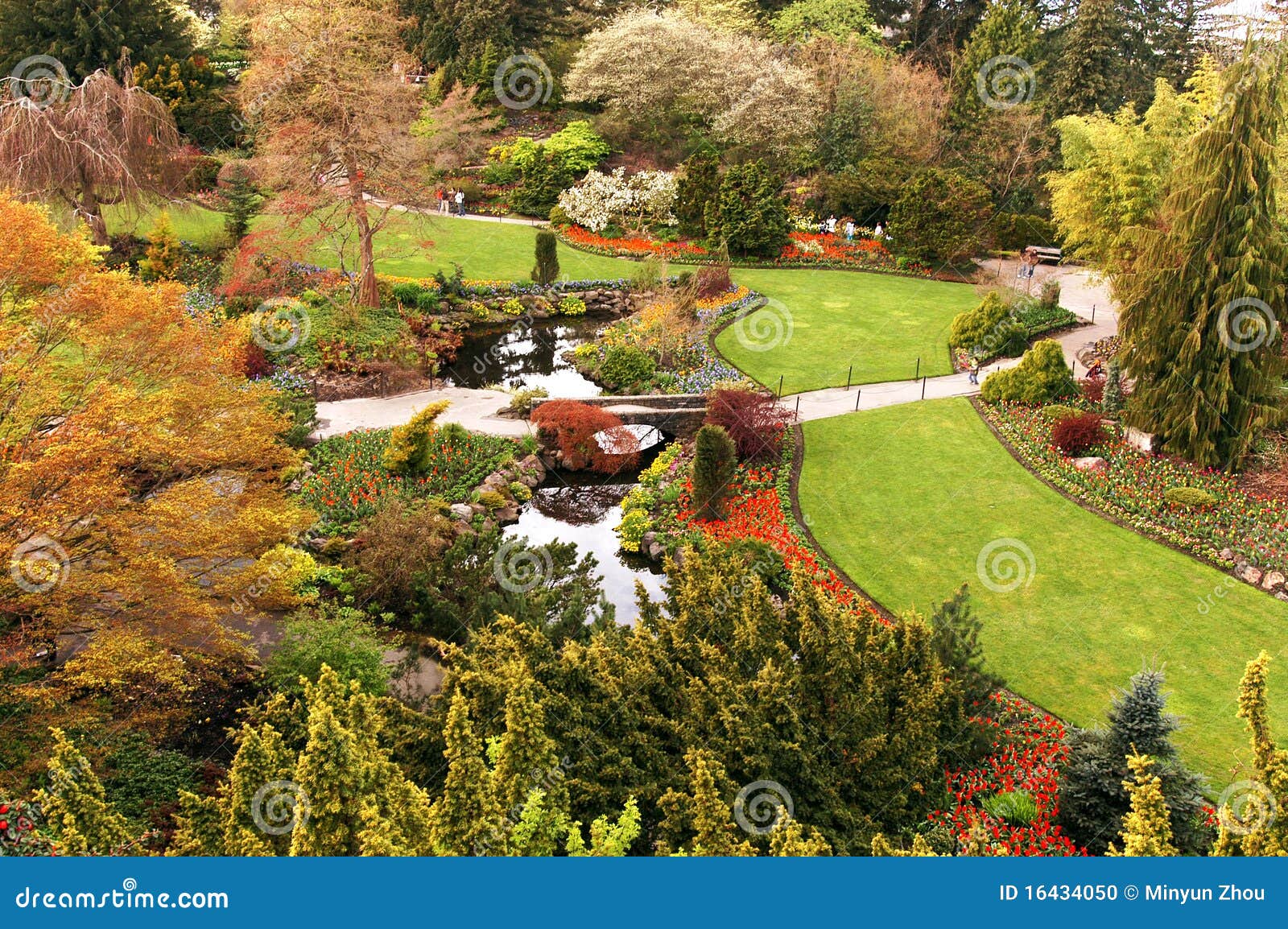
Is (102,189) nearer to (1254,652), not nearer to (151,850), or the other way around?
(151,850)

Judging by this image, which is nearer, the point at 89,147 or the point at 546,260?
the point at 89,147

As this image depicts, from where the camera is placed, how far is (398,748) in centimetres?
1079

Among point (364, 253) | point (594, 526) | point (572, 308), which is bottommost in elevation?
point (594, 526)

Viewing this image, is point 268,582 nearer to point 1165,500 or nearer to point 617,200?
point 1165,500

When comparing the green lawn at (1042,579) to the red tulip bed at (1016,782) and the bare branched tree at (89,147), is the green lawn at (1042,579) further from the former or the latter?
the bare branched tree at (89,147)

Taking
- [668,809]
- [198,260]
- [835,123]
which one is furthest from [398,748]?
[835,123]

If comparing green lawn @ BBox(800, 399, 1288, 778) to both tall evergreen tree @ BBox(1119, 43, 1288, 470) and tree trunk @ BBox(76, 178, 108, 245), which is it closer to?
tall evergreen tree @ BBox(1119, 43, 1288, 470)

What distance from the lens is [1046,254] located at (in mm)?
37812

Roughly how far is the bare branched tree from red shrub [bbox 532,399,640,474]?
53.9 ft

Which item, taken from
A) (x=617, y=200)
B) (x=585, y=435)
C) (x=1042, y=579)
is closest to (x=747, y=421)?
(x=585, y=435)

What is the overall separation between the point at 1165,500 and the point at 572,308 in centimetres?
2005

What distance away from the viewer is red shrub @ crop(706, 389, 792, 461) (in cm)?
2033

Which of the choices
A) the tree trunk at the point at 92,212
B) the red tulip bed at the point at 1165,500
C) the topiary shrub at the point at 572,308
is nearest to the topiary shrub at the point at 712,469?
the red tulip bed at the point at 1165,500

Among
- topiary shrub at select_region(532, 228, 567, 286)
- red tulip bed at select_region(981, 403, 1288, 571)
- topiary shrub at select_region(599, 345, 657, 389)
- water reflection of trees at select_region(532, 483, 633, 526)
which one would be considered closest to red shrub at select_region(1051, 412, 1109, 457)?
red tulip bed at select_region(981, 403, 1288, 571)
